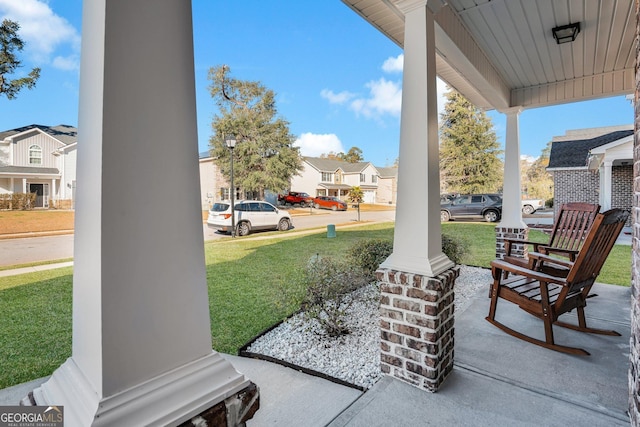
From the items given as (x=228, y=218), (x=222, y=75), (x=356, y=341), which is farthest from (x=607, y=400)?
(x=222, y=75)

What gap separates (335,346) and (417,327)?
833mm

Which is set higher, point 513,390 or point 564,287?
point 564,287

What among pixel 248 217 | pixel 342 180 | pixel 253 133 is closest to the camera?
pixel 248 217

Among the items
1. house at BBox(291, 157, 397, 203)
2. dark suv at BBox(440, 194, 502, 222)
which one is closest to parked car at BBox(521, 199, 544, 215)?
dark suv at BBox(440, 194, 502, 222)

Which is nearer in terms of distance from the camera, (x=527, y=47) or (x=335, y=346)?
(x=335, y=346)

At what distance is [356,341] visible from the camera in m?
2.42

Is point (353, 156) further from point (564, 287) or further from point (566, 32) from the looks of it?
point (564, 287)

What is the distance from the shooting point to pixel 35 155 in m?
2.44

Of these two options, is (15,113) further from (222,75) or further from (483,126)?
(483,126)

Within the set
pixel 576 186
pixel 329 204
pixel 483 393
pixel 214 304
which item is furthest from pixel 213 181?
pixel 576 186

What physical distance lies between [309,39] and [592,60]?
5819 mm

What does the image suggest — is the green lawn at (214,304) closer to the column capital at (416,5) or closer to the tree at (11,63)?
the tree at (11,63)

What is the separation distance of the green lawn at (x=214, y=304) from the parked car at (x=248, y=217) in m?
2.19

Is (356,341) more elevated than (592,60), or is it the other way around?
(592,60)
